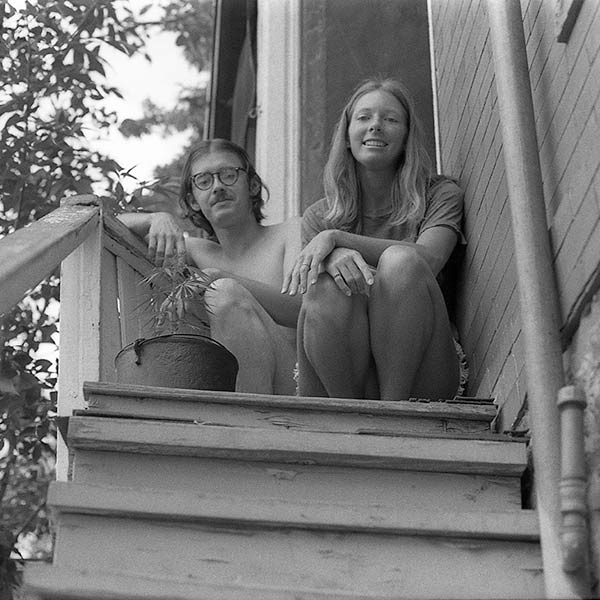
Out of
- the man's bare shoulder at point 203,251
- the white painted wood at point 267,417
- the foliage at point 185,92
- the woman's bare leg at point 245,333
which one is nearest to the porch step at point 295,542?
the white painted wood at point 267,417

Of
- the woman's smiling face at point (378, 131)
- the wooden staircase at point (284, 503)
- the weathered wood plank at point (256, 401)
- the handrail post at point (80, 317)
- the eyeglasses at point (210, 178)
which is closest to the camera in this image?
the wooden staircase at point (284, 503)

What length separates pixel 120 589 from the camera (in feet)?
6.25

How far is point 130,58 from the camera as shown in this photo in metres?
4.64

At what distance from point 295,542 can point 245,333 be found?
1.22 meters

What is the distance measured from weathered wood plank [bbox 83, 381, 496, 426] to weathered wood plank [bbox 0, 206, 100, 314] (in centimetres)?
26

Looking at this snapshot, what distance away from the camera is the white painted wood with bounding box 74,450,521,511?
7.49 ft

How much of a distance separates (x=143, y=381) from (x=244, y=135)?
3982mm

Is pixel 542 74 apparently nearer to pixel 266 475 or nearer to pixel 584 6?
pixel 584 6

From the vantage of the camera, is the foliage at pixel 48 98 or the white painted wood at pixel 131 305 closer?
the white painted wood at pixel 131 305

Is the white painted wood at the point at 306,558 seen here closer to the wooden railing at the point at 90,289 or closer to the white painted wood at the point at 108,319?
the wooden railing at the point at 90,289

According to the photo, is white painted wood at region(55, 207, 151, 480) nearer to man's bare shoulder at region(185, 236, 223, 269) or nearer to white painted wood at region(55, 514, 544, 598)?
man's bare shoulder at region(185, 236, 223, 269)

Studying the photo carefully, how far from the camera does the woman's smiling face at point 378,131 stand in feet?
11.6

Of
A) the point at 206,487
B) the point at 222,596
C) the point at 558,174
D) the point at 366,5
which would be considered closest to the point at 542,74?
the point at 558,174

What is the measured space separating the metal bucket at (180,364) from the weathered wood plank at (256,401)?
1.14ft
